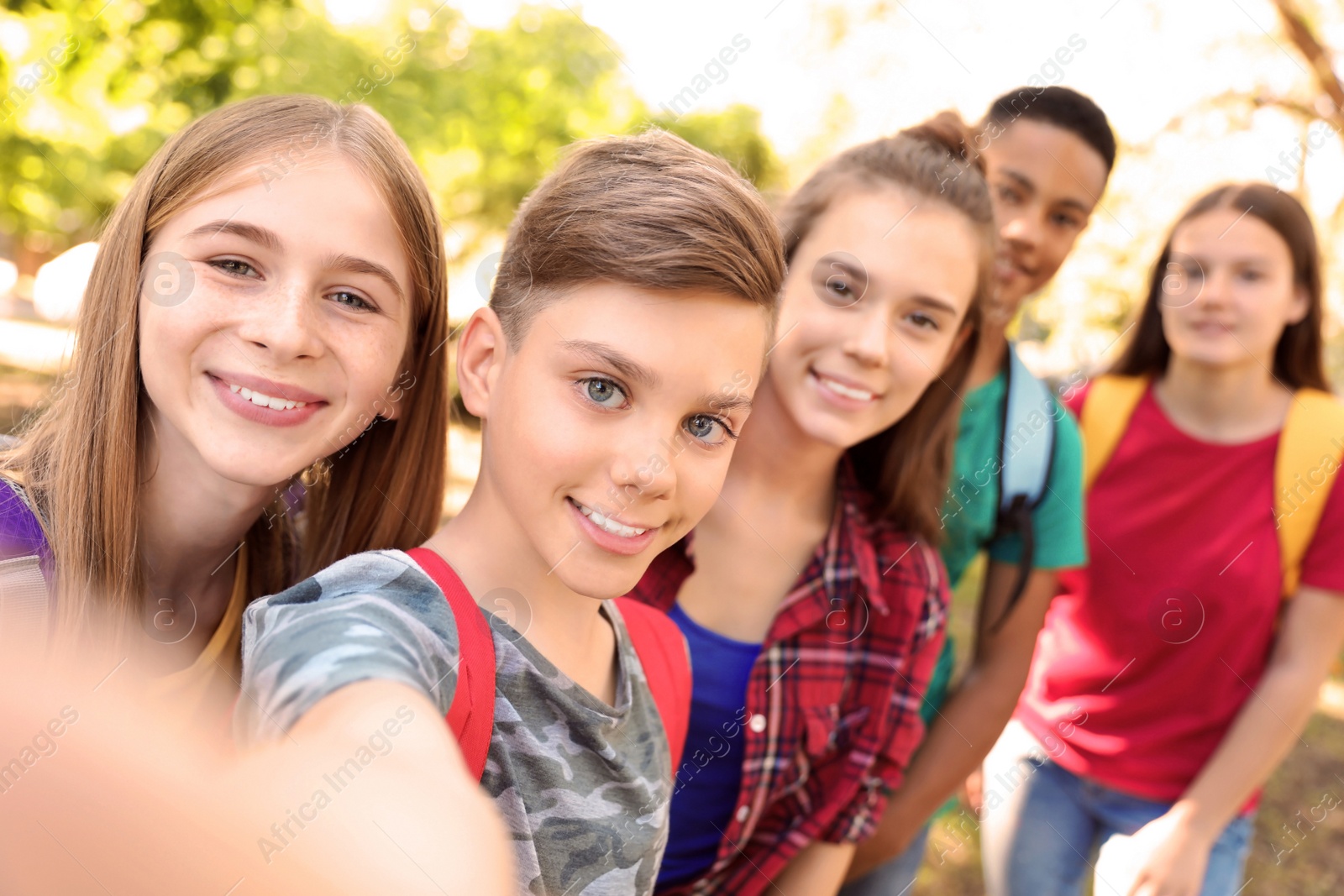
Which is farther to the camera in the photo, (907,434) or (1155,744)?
(1155,744)

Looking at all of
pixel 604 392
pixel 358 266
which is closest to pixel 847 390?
pixel 604 392

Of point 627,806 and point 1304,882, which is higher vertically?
point 627,806

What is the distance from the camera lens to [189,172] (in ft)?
5.47

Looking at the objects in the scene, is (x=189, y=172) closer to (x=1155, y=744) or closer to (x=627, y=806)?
(x=627, y=806)

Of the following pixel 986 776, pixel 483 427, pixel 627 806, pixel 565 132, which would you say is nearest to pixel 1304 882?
pixel 986 776

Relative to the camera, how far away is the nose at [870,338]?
6.64 ft

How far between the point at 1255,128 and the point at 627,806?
24.9 feet

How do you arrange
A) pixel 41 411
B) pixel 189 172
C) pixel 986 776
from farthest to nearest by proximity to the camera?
1. pixel 986 776
2. pixel 41 411
3. pixel 189 172

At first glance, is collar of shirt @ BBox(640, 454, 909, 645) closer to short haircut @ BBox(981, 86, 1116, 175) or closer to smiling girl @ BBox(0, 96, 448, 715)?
smiling girl @ BBox(0, 96, 448, 715)

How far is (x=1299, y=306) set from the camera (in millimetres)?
3012

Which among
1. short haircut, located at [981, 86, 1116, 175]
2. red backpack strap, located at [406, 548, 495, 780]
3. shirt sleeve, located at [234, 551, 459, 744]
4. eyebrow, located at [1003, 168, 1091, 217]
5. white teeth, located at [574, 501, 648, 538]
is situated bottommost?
red backpack strap, located at [406, 548, 495, 780]

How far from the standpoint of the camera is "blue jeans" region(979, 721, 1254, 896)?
278cm

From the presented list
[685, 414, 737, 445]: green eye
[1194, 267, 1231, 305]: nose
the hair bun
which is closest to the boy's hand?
[1194, 267, 1231, 305]: nose

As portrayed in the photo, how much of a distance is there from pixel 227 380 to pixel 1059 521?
6.50 feet
